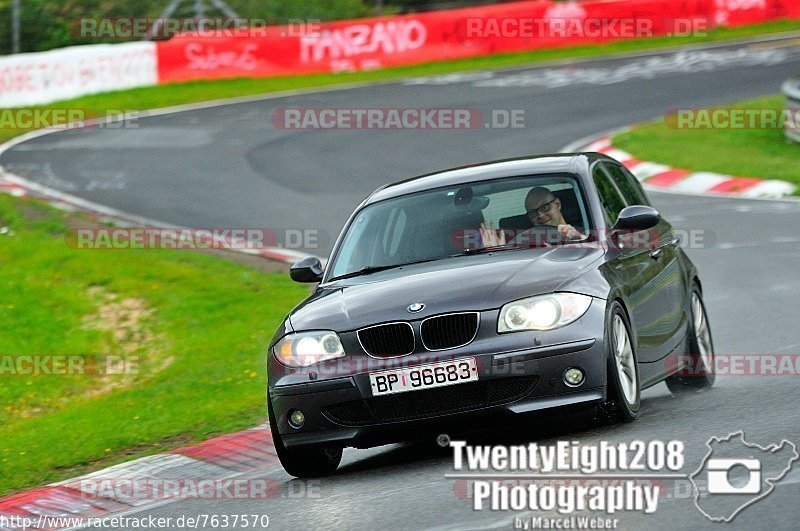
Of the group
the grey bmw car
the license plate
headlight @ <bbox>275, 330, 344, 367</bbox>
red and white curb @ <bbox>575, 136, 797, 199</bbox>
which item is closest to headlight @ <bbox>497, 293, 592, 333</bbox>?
the grey bmw car

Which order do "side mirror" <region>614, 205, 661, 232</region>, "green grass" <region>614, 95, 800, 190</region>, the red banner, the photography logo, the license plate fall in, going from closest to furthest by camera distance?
the photography logo → the license plate → "side mirror" <region>614, 205, 661, 232</region> → "green grass" <region>614, 95, 800, 190</region> → the red banner

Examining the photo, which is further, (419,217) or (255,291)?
(255,291)

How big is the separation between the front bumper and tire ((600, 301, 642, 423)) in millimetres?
84

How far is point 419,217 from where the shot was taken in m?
8.84

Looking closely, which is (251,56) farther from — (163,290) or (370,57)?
(163,290)

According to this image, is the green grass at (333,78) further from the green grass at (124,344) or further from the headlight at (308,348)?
the headlight at (308,348)

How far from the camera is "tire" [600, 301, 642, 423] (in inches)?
297

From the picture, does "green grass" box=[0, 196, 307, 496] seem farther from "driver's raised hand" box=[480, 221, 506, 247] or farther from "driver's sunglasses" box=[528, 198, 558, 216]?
"driver's sunglasses" box=[528, 198, 558, 216]

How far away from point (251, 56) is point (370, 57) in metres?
2.98

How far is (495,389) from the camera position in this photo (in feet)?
24.3

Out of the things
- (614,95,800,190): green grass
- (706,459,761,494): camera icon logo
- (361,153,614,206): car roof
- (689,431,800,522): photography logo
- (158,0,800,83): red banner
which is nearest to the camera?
(689,431,800,522): photography logo

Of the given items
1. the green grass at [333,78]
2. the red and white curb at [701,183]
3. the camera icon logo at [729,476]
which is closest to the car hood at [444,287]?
the camera icon logo at [729,476]

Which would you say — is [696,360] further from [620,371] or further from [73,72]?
[73,72]

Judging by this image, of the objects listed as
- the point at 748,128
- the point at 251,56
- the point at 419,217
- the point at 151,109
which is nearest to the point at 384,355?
the point at 419,217
